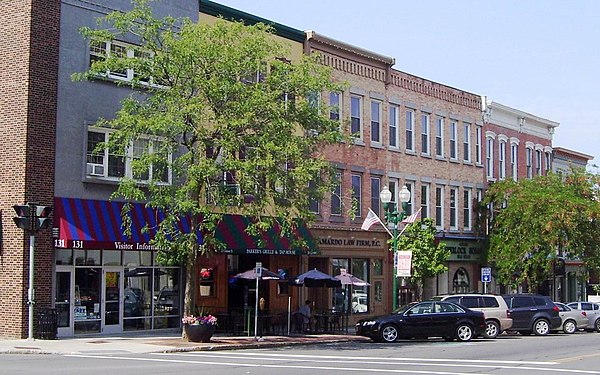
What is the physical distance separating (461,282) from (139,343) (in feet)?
80.4

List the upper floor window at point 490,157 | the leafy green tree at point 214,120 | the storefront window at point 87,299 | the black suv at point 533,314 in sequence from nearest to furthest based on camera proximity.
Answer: the leafy green tree at point 214,120
the storefront window at point 87,299
the black suv at point 533,314
the upper floor window at point 490,157

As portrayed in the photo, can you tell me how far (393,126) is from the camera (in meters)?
43.2

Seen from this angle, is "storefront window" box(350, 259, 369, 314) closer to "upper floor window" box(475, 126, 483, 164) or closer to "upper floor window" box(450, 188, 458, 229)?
"upper floor window" box(450, 188, 458, 229)

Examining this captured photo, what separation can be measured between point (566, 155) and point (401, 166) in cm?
2118

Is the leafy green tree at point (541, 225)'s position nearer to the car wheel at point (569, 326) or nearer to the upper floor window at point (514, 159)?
the upper floor window at point (514, 159)

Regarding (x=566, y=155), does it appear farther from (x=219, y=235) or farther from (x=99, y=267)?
(x=99, y=267)

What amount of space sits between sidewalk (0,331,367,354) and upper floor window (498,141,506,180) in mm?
21917

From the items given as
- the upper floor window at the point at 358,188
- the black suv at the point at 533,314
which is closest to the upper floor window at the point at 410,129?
the upper floor window at the point at 358,188

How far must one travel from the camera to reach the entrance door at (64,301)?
28734 millimetres

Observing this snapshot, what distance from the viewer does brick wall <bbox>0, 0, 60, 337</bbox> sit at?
27.7 m

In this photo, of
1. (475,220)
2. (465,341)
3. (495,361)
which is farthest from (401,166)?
(495,361)

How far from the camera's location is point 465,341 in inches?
1257

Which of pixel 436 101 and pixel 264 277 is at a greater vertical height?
pixel 436 101

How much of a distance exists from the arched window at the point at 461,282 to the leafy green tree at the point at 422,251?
24.3 ft
